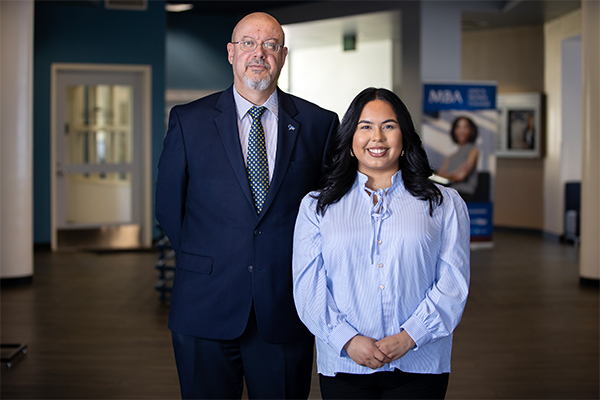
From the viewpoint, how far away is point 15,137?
6.15 meters

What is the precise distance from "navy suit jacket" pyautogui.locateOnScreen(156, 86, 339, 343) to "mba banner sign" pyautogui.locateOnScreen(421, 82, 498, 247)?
282 inches

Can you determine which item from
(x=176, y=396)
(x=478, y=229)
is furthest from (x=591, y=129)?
(x=176, y=396)

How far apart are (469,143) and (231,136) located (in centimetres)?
742

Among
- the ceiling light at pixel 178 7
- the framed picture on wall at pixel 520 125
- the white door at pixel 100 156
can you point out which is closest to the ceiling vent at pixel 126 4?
the white door at pixel 100 156

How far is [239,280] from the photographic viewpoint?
200 centimetres

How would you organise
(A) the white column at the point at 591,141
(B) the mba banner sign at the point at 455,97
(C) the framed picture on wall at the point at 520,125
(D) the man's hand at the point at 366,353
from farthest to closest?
(C) the framed picture on wall at the point at 520,125 → (B) the mba banner sign at the point at 455,97 → (A) the white column at the point at 591,141 → (D) the man's hand at the point at 366,353

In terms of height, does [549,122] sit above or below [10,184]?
above

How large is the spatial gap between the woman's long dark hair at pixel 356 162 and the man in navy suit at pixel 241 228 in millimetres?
188

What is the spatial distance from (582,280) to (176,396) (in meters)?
4.72

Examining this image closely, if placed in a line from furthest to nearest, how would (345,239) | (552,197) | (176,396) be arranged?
1. (552,197)
2. (176,396)
3. (345,239)

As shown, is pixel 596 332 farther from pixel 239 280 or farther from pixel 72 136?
pixel 72 136

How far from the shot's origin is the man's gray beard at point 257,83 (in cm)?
198

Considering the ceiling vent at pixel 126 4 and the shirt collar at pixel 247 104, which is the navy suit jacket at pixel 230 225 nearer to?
the shirt collar at pixel 247 104

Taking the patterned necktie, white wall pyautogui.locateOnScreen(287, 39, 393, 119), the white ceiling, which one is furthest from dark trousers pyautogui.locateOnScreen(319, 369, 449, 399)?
white wall pyautogui.locateOnScreen(287, 39, 393, 119)
